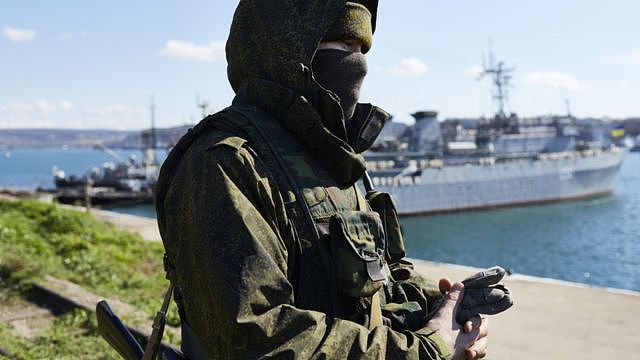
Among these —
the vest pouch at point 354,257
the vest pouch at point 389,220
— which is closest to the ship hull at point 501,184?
the vest pouch at point 389,220

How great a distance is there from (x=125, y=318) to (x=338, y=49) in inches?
199

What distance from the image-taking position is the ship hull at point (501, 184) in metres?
38.2

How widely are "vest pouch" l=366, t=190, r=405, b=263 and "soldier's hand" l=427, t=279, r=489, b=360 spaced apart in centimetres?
43

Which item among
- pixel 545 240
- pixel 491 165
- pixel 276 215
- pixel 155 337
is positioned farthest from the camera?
pixel 491 165

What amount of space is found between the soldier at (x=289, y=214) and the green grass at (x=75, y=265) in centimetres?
415

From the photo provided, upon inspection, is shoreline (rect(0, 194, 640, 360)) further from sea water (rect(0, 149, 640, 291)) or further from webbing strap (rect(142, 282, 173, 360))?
sea water (rect(0, 149, 640, 291))

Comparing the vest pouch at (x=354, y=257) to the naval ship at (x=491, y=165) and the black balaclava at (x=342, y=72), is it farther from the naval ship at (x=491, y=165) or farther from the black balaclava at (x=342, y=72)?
the naval ship at (x=491, y=165)

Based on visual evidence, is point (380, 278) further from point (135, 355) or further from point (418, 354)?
point (135, 355)

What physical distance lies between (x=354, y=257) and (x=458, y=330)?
446mm

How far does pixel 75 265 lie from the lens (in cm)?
891

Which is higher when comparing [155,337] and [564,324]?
[155,337]

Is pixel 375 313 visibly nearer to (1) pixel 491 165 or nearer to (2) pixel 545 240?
(2) pixel 545 240

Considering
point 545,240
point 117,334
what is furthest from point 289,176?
point 545,240

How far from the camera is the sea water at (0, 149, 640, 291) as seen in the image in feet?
71.4
